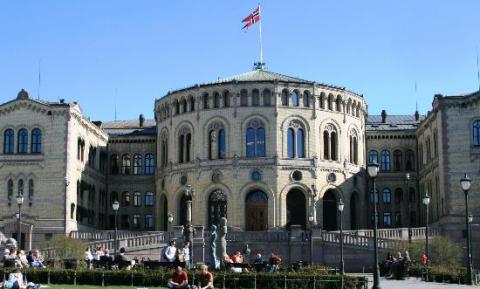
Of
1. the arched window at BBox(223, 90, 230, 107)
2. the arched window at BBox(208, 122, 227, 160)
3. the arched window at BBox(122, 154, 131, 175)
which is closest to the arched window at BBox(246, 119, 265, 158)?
the arched window at BBox(208, 122, 227, 160)

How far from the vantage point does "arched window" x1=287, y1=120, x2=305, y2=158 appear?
248ft

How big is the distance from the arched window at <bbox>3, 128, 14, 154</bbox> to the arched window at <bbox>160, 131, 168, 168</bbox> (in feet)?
46.0

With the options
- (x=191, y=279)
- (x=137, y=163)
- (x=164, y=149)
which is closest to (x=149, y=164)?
(x=137, y=163)

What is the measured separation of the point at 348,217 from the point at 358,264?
1466 cm

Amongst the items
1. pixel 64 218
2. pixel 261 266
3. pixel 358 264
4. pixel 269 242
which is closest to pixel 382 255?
pixel 358 264

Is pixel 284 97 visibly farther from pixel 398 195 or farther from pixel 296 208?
pixel 398 195

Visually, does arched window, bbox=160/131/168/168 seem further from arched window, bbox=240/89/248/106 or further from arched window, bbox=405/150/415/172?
arched window, bbox=405/150/415/172

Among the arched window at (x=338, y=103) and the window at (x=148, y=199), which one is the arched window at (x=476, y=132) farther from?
the window at (x=148, y=199)

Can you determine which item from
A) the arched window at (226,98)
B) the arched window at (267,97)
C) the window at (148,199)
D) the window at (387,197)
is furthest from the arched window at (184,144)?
the window at (387,197)

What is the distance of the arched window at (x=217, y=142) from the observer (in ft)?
249

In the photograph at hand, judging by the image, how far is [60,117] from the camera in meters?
73.6

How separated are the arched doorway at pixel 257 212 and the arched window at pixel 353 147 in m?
9.76

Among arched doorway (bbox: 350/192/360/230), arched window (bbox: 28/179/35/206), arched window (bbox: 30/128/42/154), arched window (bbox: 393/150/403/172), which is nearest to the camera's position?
arched window (bbox: 28/179/35/206)

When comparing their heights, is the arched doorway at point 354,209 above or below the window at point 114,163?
below
